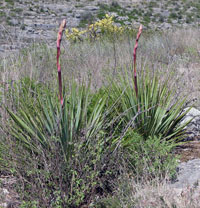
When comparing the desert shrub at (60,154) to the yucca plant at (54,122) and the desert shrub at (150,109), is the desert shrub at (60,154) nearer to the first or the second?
the yucca plant at (54,122)

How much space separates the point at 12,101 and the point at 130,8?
26.2 meters

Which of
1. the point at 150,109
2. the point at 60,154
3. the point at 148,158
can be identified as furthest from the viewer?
the point at 150,109

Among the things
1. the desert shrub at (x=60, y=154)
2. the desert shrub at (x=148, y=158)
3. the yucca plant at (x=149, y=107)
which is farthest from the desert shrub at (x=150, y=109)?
the desert shrub at (x=60, y=154)

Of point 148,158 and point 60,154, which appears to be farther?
point 148,158

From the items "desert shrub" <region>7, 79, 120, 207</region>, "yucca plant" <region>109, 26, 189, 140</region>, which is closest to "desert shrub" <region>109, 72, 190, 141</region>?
"yucca plant" <region>109, 26, 189, 140</region>

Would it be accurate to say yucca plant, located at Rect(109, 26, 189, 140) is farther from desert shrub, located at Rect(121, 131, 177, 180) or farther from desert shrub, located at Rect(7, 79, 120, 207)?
desert shrub, located at Rect(7, 79, 120, 207)

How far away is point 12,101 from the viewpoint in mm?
2973

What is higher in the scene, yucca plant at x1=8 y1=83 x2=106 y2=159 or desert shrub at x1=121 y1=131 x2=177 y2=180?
yucca plant at x1=8 y1=83 x2=106 y2=159

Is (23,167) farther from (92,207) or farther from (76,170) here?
(92,207)

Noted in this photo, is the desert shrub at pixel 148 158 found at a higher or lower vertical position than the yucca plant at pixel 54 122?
lower

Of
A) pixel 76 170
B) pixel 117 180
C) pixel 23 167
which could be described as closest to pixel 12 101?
pixel 23 167

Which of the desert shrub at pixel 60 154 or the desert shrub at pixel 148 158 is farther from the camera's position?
the desert shrub at pixel 148 158

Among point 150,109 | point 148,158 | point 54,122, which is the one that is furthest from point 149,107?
point 54,122

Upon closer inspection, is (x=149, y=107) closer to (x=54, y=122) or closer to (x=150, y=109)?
(x=150, y=109)
